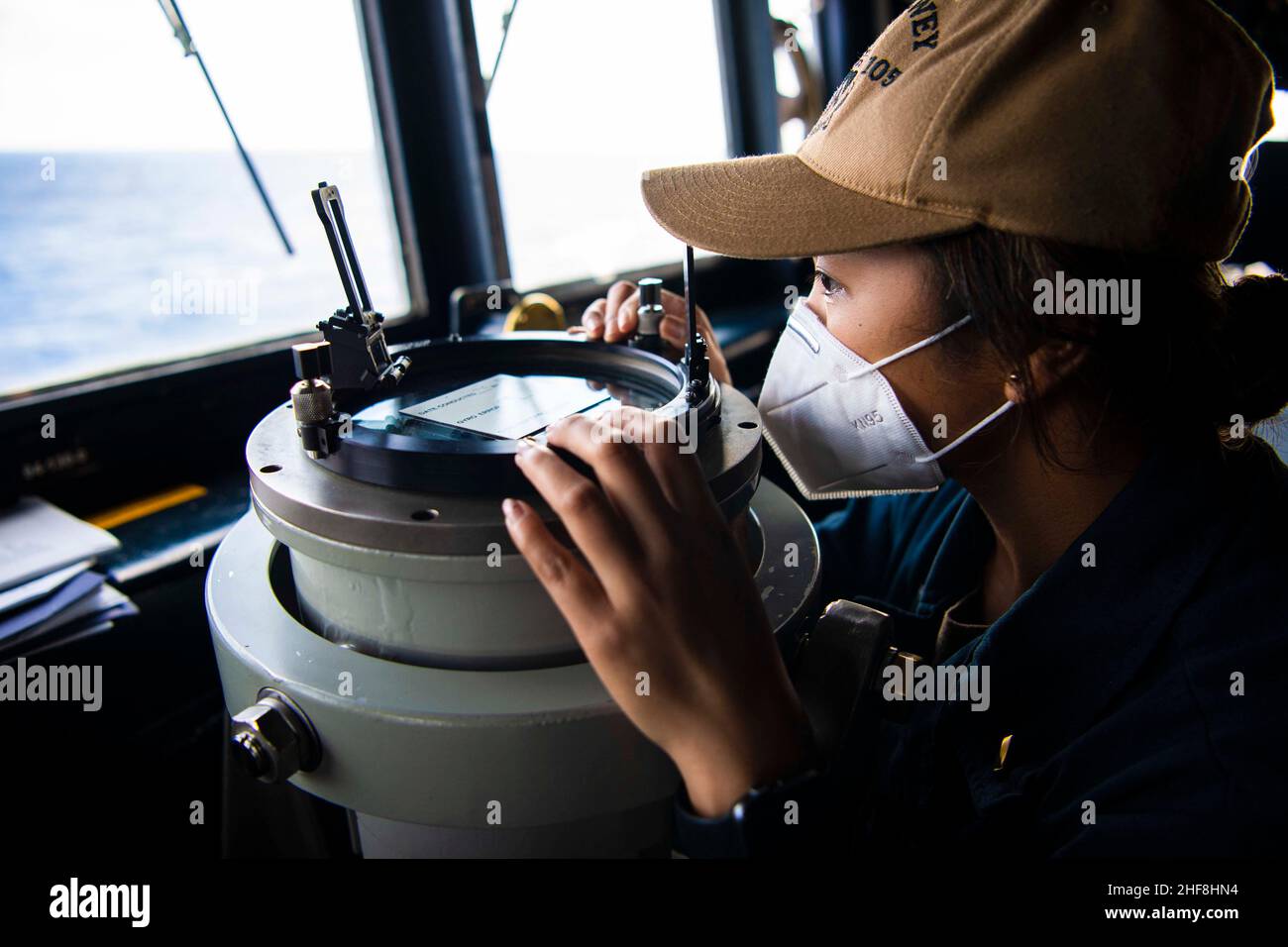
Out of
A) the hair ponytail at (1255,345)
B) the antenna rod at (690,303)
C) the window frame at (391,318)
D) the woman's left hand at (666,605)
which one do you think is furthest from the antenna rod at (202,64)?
the hair ponytail at (1255,345)

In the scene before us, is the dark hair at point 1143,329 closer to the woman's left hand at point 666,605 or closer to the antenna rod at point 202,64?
the woman's left hand at point 666,605

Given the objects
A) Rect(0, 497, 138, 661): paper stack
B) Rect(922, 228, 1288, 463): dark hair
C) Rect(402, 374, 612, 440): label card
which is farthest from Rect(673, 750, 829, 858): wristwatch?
Rect(0, 497, 138, 661): paper stack

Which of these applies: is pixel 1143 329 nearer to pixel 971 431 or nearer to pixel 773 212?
pixel 971 431

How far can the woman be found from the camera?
572 millimetres

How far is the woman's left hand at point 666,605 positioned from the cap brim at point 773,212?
13.1 inches

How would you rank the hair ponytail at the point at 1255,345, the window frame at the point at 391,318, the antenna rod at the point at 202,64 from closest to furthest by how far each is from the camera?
the hair ponytail at the point at 1255,345 → the antenna rod at the point at 202,64 → the window frame at the point at 391,318

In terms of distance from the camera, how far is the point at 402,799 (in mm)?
618

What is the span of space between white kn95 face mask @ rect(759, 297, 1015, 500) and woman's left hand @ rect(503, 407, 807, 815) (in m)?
0.39

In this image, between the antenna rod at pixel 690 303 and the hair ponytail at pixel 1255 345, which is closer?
the antenna rod at pixel 690 303

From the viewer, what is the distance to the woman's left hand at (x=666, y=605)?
1.83 feet

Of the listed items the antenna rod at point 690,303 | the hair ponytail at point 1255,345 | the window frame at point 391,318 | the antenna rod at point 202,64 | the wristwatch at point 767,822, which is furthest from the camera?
the window frame at point 391,318

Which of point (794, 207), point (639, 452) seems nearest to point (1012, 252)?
point (794, 207)

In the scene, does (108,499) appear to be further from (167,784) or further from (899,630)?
(899,630)
